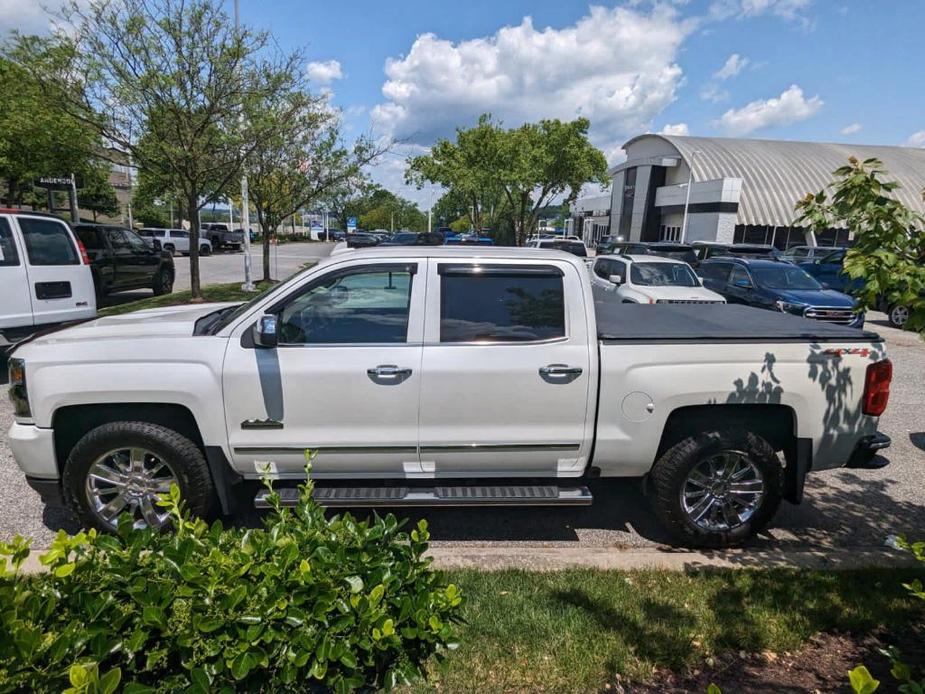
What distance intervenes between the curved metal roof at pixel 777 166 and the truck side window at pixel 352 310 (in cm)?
4806

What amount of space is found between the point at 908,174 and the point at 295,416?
6323 centimetres

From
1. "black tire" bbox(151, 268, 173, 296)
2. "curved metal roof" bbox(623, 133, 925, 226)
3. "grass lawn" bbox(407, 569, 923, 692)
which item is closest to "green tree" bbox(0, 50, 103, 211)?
"black tire" bbox(151, 268, 173, 296)

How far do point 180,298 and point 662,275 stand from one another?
38.2 feet

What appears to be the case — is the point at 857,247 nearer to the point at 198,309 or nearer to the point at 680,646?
the point at 680,646

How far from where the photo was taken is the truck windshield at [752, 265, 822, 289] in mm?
13055

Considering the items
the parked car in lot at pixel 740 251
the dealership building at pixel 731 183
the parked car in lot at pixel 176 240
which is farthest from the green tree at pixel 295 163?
the dealership building at pixel 731 183

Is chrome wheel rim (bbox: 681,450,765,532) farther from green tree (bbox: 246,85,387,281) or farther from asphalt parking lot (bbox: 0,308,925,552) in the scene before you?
green tree (bbox: 246,85,387,281)

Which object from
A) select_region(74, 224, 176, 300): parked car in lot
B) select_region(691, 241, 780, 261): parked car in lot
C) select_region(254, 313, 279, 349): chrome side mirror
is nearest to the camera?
select_region(254, 313, 279, 349): chrome side mirror

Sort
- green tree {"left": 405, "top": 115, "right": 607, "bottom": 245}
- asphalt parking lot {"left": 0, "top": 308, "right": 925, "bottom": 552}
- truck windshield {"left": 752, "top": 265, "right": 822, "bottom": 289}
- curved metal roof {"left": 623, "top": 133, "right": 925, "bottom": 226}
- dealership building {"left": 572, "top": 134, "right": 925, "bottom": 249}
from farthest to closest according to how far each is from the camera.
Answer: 1. curved metal roof {"left": 623, "top": 133, "right": 925, "bottom": 226}
2. dealership building {"left": 572, "top": 134, "right": 925, "bottom": 249}
3. green tree {"left": 405, "top": 115, "right": 607, "bottom": 245}
4. truck windshield {"left": 752, "top": 265, "right": 822, "bottom": 289}
5. asphalt parking lot {"left": 0, "top": 308, "right": 925, "bottom": 552}

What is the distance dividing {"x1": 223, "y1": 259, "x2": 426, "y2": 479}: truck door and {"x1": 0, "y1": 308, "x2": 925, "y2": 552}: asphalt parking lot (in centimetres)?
91

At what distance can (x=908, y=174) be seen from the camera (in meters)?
50.0

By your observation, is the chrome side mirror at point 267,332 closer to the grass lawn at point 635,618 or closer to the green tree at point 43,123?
the grass lawn at point 635,618

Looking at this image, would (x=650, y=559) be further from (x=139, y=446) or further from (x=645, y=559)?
(x=139, y=446)

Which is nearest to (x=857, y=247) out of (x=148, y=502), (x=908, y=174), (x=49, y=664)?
(x=49, y=664)
